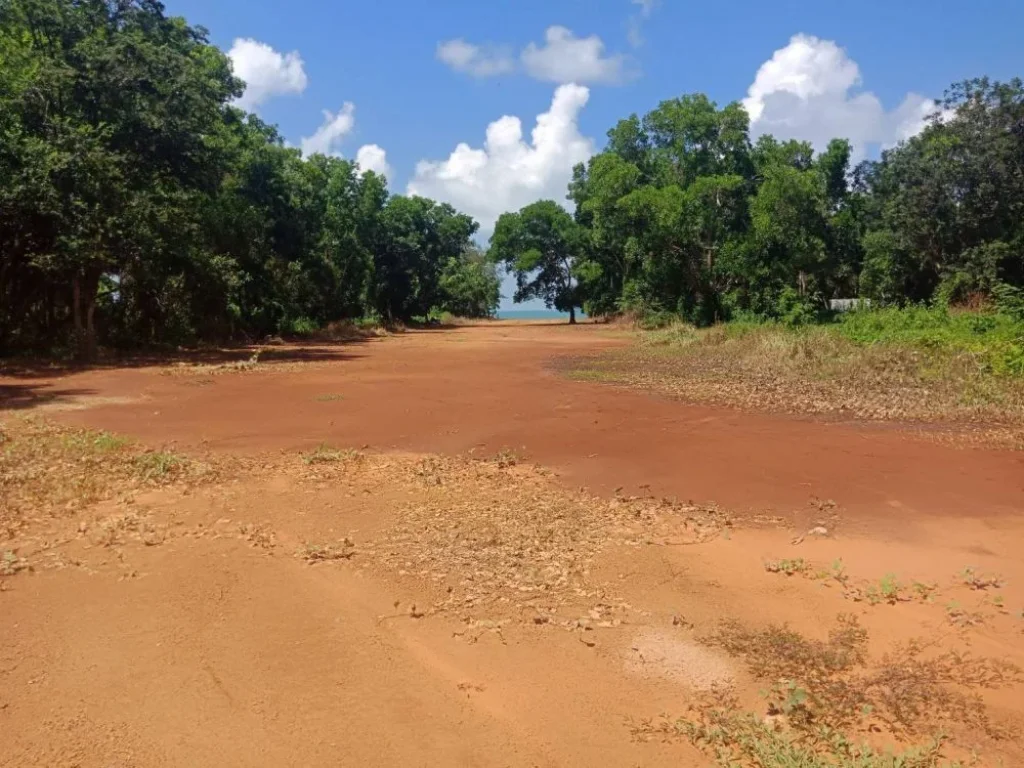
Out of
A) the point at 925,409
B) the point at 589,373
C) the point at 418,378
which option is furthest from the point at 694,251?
the point at 925,409

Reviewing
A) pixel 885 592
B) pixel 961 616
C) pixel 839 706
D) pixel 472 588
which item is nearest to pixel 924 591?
pixel 885 592

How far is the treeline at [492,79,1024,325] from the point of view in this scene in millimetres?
27344

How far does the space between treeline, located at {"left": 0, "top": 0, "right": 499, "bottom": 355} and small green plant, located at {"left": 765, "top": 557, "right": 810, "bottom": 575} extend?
1845cm

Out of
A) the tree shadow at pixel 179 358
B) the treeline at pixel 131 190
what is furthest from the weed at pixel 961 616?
the treeline at pixel 131 190

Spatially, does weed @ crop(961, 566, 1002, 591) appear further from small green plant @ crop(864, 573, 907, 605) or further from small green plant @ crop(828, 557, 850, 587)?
small green plant @ crop(828, 557, 850, 587)

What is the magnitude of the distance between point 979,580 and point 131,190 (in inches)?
876

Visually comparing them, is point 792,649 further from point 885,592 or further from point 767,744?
point 885,592

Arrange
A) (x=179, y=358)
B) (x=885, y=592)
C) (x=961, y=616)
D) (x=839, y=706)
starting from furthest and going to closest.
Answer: (x=179, y=358) → (x=885, y=592) → (x=961, y=616) → (x=839, y=706)

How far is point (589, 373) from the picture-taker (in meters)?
19.3

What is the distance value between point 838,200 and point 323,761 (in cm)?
4555

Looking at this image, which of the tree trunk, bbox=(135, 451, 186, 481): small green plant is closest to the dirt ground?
bbox=(135, 451, 186, 481): small green plant

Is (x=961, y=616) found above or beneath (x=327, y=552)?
beneath

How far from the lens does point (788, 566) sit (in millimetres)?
5891

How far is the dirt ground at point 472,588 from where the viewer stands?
3799 mm
